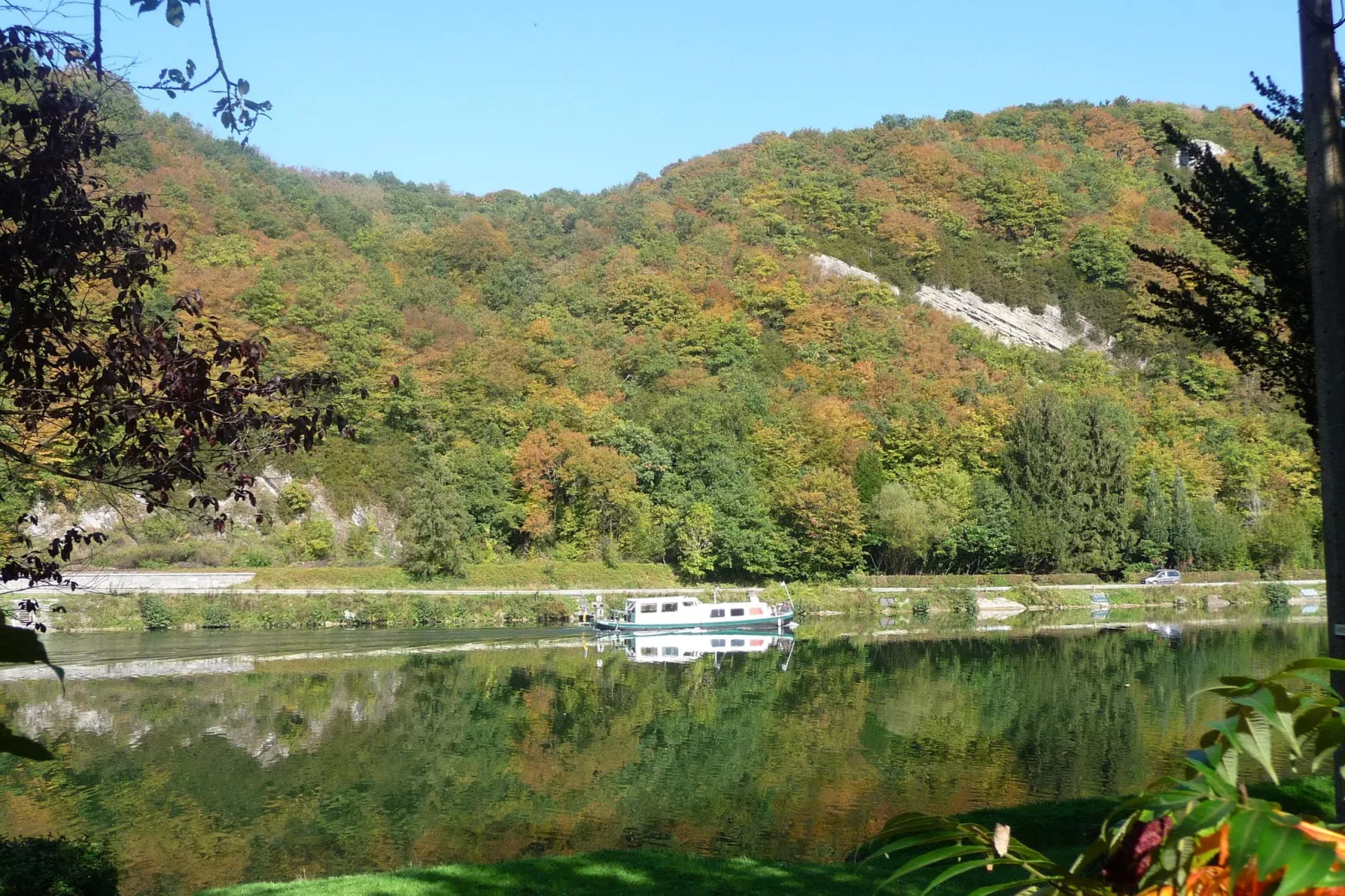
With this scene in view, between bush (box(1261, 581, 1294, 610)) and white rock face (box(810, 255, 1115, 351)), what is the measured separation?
2738 cm

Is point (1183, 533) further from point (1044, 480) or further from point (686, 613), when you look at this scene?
point (686, 613)

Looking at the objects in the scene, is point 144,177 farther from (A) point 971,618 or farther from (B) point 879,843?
(B) point 879,843

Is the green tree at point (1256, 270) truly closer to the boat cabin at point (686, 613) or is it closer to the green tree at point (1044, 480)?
the boat cabin at point (686, 613)

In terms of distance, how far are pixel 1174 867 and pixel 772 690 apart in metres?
22.4

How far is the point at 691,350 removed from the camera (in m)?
58.4

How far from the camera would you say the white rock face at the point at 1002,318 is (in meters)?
70.8

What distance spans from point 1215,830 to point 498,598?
3756 centimetres

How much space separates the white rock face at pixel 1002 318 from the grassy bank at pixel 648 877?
6265 centimetres

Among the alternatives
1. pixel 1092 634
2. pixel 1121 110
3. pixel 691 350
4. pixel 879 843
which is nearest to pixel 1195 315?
pixel 879 843

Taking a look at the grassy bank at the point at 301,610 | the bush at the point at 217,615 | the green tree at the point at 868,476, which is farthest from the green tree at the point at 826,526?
the bush at the point at 217,615

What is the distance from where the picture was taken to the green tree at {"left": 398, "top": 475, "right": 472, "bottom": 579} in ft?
128

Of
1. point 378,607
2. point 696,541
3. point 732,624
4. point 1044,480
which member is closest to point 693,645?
point 732,624

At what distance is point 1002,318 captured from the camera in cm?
7238

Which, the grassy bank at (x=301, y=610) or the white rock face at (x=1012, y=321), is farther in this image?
the white rock face at (x=1012, y=321)
